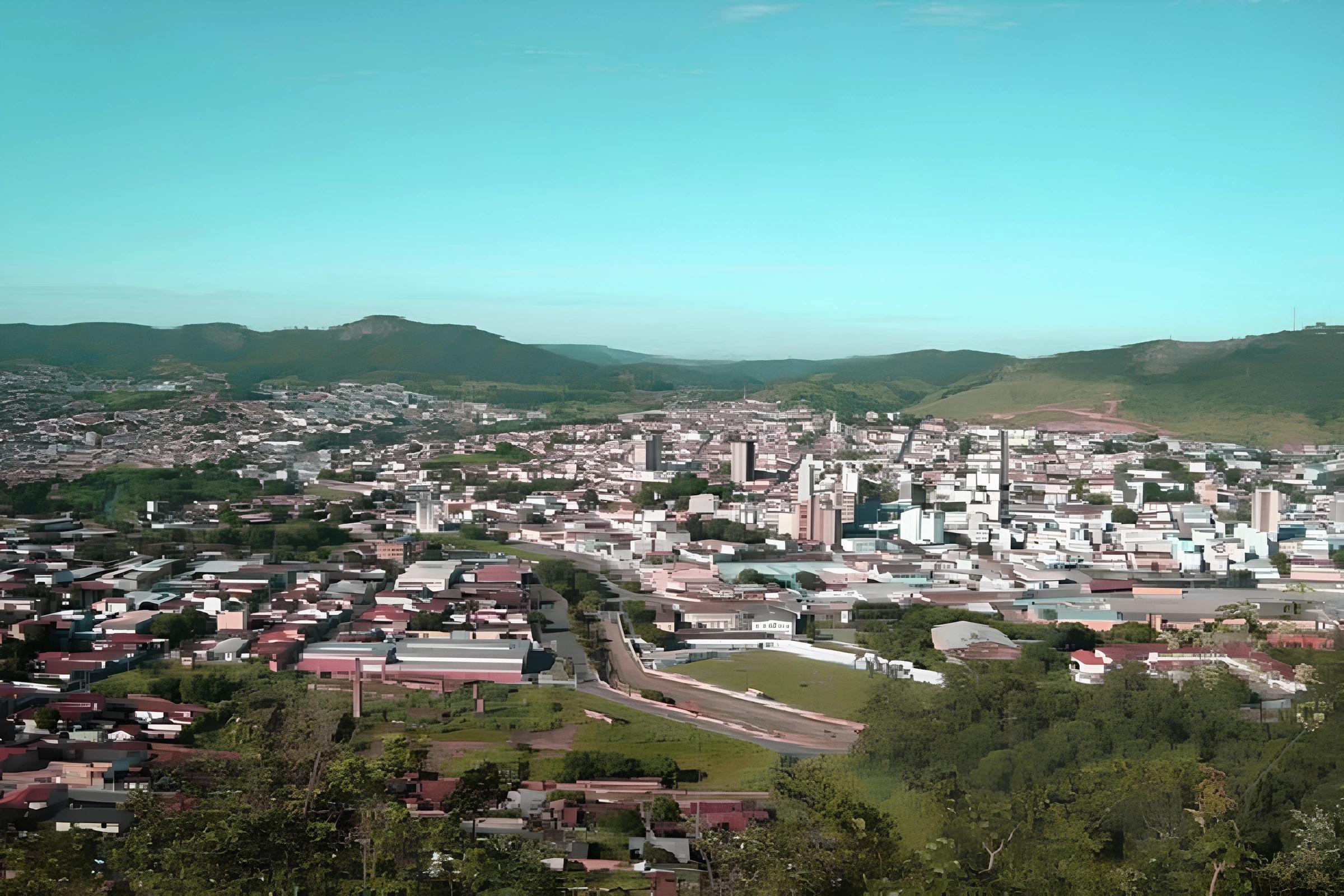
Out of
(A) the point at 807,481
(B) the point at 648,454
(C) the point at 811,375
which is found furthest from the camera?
(C) the point at 811,375

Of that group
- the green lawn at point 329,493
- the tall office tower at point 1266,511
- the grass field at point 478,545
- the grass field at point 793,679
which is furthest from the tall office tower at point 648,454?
the grass field at point 793,679

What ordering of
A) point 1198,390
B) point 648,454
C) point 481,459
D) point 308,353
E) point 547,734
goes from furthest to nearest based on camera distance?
point 308,353, point 1198,390, point 648,454, point 481,459, point 547,734

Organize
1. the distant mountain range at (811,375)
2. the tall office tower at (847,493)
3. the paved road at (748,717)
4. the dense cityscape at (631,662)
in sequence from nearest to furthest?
1. the dense cityscape at (631,662)
2. the paved road at (748,717)
3. the tall office tower at (847,493)
4. the distant mountain range at (811,375)

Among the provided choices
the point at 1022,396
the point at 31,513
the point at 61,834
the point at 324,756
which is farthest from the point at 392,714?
the point at 1022,396

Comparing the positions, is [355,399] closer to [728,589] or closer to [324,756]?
[728,589]

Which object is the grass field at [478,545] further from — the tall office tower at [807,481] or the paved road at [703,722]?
the paved road at [703,722]

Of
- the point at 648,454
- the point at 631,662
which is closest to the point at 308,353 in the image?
the point at 648,454

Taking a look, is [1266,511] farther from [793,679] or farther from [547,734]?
[547,734]
